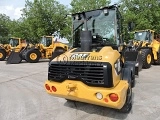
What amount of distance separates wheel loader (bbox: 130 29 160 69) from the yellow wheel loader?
5815 mm

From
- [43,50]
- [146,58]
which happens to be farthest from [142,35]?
[43,50]

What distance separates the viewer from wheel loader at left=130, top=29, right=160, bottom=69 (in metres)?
11.8

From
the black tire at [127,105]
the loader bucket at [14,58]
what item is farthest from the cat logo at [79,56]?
the loader bucket at [14,58]

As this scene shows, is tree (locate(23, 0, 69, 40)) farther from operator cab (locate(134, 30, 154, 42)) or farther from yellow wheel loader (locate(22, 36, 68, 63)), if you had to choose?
Result: operator cab (locate(134, 30, 154, 42))

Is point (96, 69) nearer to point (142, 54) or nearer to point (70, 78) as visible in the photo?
point (70, 78)

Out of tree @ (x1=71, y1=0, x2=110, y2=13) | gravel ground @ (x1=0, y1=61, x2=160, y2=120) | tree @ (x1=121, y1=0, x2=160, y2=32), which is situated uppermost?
tree @ (x1=71, y1=0, x2=110, y2=13)

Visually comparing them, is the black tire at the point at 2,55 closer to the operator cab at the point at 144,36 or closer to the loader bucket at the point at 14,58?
the loader bucket at the point at 14,58

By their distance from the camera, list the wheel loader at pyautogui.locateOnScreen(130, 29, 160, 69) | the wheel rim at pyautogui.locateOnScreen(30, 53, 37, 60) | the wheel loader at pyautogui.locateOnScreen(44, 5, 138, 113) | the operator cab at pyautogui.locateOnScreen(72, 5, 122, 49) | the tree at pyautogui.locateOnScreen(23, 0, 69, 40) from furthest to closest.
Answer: the tree at pyautogui.locateOnScreen(23, 0, 69, 40) → the wheel rim at pyautogui.locateOnScreen(30, 53, 37, 60) → the wheel loader at pyautogui.locateOnScreen(130, 29, 160, 69) → the operator cab at pyautogui.locateOnScreen(72, 5, 122, 49) → the wheel loader at pyautogui.locateOnScreen(44, 5, 138, 113)

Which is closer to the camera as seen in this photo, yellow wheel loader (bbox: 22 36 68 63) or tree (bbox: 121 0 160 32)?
yellow wheel loader (bbox: 22 36 68 63)

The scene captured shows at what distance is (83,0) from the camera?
2570 centimetres

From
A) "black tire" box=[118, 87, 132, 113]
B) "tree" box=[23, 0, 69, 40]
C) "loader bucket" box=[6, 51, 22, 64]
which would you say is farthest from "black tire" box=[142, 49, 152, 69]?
"tree" box=[23, 0, 69, 40]

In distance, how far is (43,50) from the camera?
58.7 ft

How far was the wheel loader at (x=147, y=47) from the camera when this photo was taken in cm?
1184

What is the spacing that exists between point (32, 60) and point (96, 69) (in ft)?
43.9
